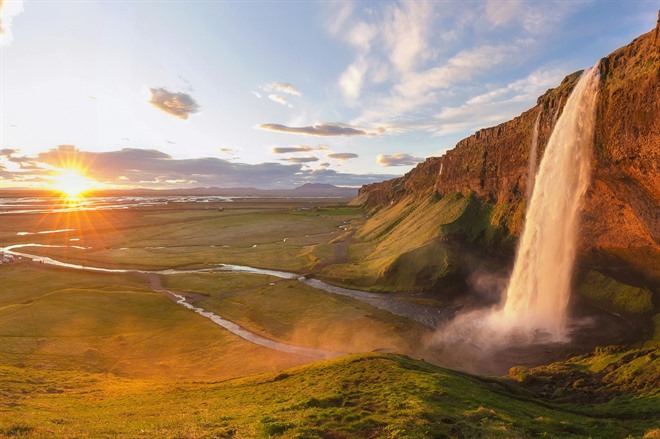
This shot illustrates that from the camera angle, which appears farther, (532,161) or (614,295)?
(532,161)

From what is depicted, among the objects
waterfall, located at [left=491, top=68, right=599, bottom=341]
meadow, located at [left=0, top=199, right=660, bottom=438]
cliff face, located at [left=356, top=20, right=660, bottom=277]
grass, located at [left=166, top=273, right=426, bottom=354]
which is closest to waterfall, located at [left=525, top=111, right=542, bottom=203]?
cliff face, located at [left=356, top=20, right=660, bottom=277]

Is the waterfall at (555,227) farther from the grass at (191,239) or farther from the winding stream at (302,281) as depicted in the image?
the grass at (191,239)

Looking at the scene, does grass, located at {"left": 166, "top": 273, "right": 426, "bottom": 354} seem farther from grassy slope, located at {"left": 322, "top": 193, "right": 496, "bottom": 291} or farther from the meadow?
grassy slope, located at {"left": 322, "top": 193, "right": 496, "bottom": 291}

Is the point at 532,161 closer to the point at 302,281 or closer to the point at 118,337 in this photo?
the point at 302,281

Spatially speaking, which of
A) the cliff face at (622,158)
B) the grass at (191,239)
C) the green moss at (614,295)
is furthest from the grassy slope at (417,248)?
the green moss at (614,295)

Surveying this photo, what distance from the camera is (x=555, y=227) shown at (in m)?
51.3

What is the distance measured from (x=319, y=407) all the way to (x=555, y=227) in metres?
46.3

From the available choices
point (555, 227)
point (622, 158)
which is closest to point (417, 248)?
point (555, 227)

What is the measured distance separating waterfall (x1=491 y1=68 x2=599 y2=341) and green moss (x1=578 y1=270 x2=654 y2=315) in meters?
2.77

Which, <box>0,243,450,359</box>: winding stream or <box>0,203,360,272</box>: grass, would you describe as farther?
<box>0,203,360,272</box>: grass

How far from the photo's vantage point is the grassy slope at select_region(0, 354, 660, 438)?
Result: 17.3 metres

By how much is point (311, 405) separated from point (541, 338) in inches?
1261

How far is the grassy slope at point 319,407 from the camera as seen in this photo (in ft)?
56.7

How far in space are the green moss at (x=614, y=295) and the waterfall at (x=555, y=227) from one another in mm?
2769
